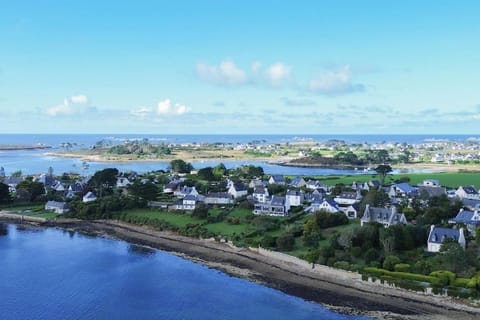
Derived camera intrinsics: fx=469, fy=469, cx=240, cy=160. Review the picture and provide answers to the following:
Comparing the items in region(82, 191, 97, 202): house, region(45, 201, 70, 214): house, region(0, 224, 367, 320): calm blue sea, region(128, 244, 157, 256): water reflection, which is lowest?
region(0, 224, 367, 320): calm blue sea

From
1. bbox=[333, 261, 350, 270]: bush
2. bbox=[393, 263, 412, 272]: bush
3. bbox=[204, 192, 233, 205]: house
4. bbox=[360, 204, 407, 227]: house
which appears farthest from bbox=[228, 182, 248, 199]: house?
bbox=[393, 263, 412, 272]: bush

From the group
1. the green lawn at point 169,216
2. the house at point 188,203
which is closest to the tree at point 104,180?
the green lawn at point 169,216

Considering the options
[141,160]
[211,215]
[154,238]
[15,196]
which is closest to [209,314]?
[154,238]

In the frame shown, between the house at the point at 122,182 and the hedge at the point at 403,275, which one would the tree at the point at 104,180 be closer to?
the house at the point at 122,182

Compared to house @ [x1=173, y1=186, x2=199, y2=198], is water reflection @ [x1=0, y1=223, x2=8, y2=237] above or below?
below

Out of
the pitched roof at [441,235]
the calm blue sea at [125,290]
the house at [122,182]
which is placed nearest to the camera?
the calm blue sea at [125,290]

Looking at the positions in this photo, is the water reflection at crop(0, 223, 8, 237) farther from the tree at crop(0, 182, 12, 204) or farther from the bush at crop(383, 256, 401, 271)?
the bush at crop(383, 256, 401, 271)
